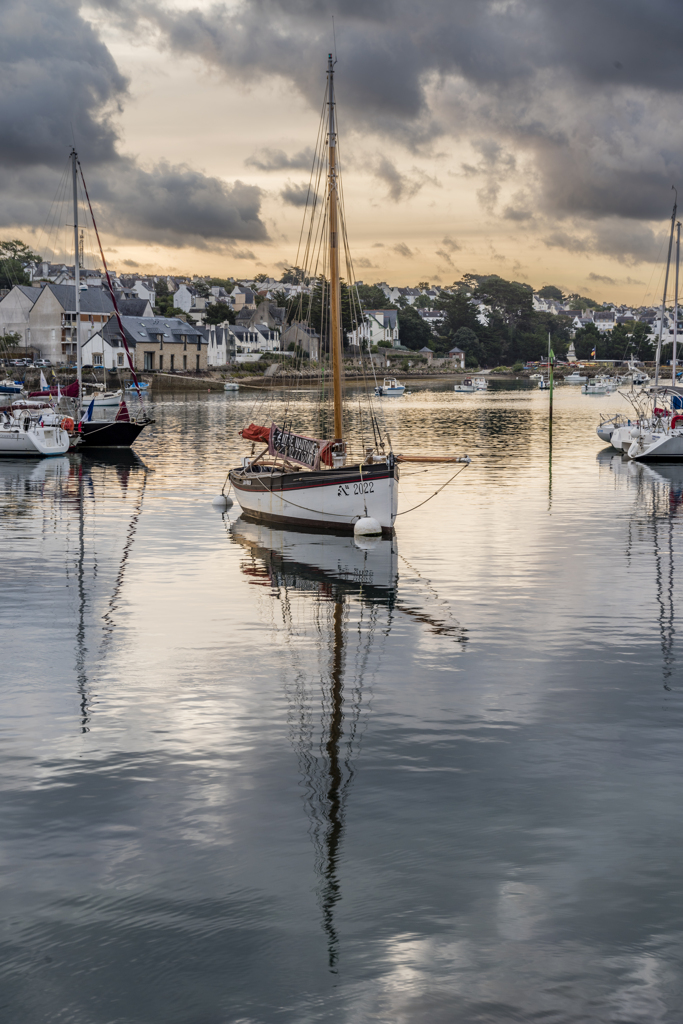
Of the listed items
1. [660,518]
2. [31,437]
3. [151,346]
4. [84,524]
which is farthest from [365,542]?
[151,346]

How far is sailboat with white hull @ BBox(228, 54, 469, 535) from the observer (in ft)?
106

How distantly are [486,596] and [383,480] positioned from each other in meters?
8.30

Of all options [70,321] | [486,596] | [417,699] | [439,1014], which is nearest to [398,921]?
[439,1014]

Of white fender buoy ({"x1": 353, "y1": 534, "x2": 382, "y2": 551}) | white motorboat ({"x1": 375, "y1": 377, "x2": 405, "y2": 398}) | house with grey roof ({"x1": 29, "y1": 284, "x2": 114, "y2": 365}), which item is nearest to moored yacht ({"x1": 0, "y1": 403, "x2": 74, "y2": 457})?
white fender buoy ({"x1": 353, "y1": 534, "x2": 382, "y2": 551})

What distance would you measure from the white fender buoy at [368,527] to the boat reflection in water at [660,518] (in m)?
7.97

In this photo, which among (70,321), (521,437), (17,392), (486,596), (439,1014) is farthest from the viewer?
(70,321)

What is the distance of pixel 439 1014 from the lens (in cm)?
872

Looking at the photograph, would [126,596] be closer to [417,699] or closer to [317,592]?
[317,592]

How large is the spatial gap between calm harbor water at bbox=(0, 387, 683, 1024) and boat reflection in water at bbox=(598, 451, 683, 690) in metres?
0.18

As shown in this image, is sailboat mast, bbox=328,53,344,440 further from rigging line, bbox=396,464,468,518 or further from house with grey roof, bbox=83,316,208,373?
house with grey roof, bbox=83,316,208,373

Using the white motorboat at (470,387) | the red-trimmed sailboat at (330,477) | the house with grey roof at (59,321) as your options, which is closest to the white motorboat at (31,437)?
the red-trimmed sailboat at (330,477)

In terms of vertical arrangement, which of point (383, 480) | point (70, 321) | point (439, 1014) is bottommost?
point (439, 1014)

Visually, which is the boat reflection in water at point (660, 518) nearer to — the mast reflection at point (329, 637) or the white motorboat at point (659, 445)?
the white motorboat at point (659, 445)

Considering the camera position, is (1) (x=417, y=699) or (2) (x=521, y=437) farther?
(2) (x=521, y=437)
